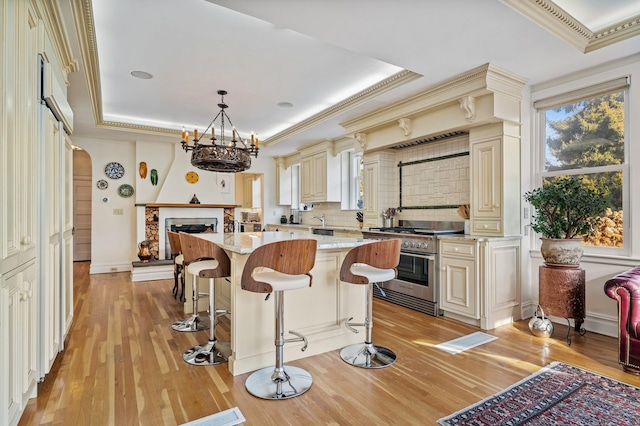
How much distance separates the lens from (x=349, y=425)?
1.90 meters

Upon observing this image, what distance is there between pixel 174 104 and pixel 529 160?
4.67 meters

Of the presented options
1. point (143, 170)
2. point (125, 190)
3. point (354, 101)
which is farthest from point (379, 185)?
point (125, 190)

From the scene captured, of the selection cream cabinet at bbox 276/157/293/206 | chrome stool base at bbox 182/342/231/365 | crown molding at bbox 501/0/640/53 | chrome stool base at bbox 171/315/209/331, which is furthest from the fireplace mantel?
crown molding at bbox 501/0/640/53

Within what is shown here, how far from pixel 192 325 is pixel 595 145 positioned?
4.37 metres

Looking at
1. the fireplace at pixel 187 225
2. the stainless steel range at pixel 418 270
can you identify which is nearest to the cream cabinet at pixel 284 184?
the fireplace at pixel 187 225

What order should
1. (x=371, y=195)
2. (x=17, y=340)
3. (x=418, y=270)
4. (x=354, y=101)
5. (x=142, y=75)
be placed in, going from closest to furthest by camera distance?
(x=17, y=340) < (x=142, y=75) < (x=418, y=270) < (x=354, y=101) < (x=371, y=195)

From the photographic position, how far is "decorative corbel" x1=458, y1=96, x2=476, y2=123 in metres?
3.64

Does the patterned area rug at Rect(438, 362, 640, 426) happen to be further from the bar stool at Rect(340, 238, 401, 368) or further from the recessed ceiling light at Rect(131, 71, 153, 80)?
the recessed ceiling light at Rect(131, 71, 153, 80)

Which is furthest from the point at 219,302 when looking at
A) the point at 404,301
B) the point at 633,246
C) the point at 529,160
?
the point at 633,246

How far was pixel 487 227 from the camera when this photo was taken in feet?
12.5

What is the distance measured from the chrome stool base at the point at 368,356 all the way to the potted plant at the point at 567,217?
6.10ft

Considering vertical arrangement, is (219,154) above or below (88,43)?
below

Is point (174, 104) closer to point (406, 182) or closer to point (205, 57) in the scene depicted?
point (205, 57)

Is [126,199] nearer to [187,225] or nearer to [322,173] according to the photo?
[187,225]
